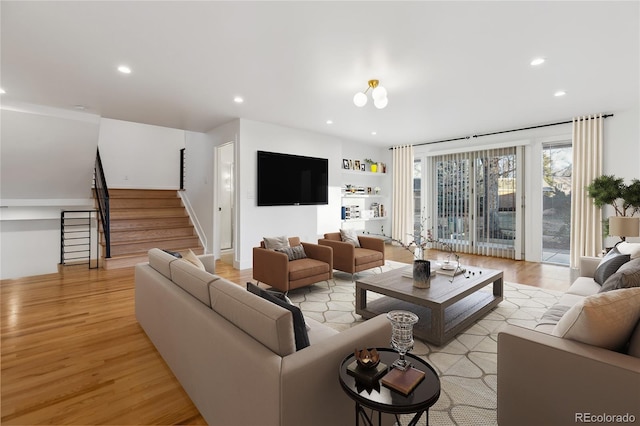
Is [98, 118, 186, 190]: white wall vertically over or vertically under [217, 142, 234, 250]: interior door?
over

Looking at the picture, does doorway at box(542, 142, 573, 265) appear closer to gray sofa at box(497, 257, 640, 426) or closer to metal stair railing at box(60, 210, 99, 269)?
gray sofa at box(497, 257, 640, 426)

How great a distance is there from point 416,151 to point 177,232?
20.1 ft

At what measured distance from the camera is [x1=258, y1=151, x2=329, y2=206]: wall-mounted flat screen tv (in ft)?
18.5

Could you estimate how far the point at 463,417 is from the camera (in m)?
1.77

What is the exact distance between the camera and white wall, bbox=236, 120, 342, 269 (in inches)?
213

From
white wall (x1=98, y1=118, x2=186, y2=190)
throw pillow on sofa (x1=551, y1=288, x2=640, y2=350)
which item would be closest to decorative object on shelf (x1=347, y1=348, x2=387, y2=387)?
throw pillow on sofa (x1=551, y1=288, x2=640, y2=350)

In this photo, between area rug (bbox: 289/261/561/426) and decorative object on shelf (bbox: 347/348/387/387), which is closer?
decorative object on shelf (bbox: 347/348/387/387)

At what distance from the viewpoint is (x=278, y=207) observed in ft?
19.5

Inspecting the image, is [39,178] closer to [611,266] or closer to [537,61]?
[537,61]

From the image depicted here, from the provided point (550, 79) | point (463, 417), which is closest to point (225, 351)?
point (463, 417)

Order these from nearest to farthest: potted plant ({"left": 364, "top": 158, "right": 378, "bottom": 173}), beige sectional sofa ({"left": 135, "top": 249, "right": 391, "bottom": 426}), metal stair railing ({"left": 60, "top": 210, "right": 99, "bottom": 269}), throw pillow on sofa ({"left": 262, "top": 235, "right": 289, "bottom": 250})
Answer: beige sectional sofa ({"left": 135, "top": 249, "right": 391, "bottom": 426}) → throw pillow on sofa ({"left": 262, "top": 235, "right": 289, "bottom": 250}) → metal stair railing ({"left": 60, "top": 210, "right": 99, "bottom": 269}) → potted plant ({"left": 364, "top": 158, "right": 378, "bottom": 173})

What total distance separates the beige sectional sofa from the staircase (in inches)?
176

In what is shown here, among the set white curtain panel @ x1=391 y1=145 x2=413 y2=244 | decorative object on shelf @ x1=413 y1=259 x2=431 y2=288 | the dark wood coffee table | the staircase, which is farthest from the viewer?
white curtain panel @ x1=391 y1=145 x2=413 y2=244

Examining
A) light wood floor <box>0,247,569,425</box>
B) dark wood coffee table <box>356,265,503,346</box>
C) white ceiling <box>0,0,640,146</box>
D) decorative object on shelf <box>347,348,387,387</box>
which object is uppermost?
white ceiling <box>0,0,640,146</box>
